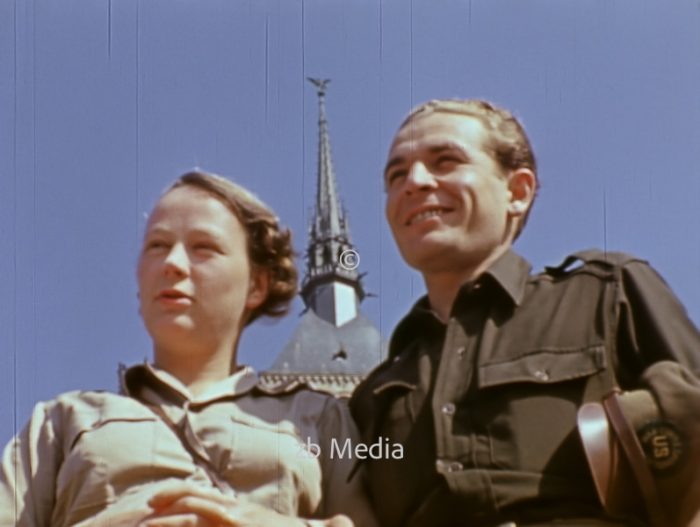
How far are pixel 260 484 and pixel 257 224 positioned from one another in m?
1.02

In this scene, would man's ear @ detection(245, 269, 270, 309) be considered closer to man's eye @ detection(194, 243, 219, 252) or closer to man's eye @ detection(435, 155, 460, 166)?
man's eye @ detection(194, 243, 219, 252)

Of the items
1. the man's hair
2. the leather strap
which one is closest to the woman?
the man's hair

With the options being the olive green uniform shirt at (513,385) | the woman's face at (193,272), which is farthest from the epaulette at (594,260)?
the woman's face at (193,272)

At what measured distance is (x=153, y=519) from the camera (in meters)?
5.88

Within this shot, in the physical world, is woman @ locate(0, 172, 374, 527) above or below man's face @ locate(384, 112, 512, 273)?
below

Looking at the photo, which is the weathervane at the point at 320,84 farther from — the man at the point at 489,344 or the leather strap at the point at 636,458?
the leather strap at the point at 636,458

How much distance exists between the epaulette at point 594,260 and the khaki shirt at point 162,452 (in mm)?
901

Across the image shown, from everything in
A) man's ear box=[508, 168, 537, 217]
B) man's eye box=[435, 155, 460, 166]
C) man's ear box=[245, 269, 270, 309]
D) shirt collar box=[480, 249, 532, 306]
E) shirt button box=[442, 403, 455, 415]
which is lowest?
shirt button box=[442, 403, 455, 415]

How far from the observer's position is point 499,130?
672 cm

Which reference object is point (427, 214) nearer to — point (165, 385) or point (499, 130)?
point (499, 130)

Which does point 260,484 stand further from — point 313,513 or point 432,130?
point 432,130

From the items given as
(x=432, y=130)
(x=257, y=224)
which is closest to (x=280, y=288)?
(x=257, y=224)

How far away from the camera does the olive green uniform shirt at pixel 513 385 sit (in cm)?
586

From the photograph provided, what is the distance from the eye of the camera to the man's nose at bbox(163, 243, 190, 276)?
6570 mm
